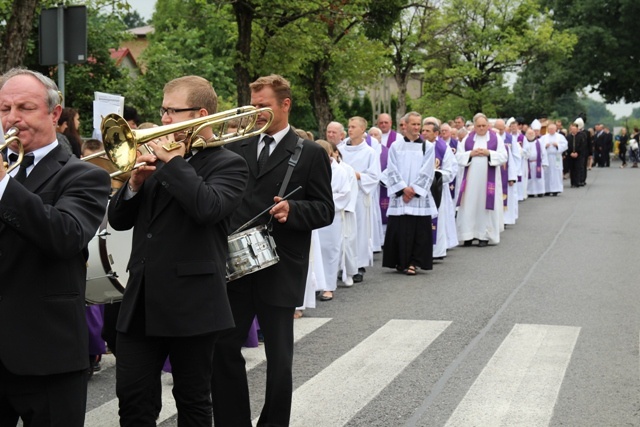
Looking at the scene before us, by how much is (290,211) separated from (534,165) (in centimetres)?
2322

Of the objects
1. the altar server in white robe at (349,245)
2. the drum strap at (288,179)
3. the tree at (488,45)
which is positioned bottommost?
the altar server in white robe at (349,245)

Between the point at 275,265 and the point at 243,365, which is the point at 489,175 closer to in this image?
the point at 275,265

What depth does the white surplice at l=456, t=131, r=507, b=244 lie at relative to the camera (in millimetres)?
16547

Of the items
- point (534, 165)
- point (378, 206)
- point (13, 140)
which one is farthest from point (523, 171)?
point (13, 140)

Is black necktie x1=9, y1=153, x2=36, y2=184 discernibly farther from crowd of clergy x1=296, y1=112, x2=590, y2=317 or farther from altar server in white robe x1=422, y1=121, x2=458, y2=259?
altar server in white robe x1=422, y1=121, x2=458, y2=259

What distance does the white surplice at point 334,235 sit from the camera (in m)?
11.3

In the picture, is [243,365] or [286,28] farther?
[286,28]

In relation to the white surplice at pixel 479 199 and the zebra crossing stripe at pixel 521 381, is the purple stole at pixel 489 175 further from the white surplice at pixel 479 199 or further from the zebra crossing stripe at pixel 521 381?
the zebra crossing stripe at pixel 521 381

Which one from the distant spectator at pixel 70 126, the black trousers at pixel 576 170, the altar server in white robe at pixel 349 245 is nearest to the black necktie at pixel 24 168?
the distant spectator at pixel 70 126

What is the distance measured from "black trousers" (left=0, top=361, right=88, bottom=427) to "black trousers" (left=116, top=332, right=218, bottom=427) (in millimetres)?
704

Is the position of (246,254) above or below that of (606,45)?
below

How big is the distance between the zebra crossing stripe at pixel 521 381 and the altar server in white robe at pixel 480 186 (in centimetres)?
729

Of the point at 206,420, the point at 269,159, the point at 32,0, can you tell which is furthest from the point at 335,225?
the point at 206,420

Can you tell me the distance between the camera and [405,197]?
12.9 metres
